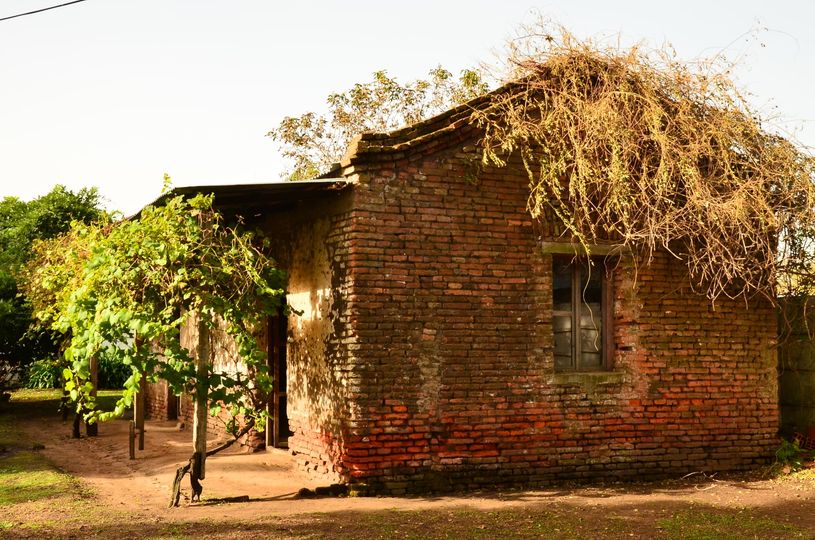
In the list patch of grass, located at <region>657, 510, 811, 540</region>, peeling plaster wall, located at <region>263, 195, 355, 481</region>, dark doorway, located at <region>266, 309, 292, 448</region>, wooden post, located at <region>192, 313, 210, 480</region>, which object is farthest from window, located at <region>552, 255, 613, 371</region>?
wooden post, located at <region>192, 313, 210, 480</region>

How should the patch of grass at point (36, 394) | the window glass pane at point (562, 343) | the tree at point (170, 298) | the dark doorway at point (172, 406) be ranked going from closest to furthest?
the tree at point (170, 298) → the window glass pane at point (562, 343) → the dark doorway at point (172, 406) → the patch of grass at point (36, 394)

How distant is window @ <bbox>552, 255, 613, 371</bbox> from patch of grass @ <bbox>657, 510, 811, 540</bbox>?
7.39ft

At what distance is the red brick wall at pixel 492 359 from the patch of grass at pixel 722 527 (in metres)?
1.79

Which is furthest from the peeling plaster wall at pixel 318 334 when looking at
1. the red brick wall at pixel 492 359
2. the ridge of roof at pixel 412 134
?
the ridge of roof at pixel 412 134

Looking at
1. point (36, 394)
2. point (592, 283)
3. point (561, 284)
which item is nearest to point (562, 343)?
point (561, 284)

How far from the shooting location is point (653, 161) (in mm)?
9867

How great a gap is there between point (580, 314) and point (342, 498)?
3.49 metres

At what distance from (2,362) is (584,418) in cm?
1403

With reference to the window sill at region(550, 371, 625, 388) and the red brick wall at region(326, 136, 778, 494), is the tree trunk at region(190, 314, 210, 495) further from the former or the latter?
the window sill at region(550, 371, 625, 388)

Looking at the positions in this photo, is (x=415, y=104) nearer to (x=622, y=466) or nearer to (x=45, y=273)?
(x=45, y=273)

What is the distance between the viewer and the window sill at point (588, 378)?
9641 mm

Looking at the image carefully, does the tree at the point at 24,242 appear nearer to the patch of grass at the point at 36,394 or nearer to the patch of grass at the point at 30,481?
the patch of grass at the point at 36,394

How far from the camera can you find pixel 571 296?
9992 mm

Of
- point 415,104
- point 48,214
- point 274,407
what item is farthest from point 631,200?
point 48,214
